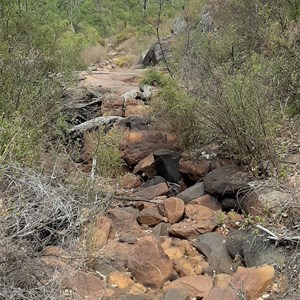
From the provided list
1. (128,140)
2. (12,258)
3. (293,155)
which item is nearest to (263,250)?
(293,155)

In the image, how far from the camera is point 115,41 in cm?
3738

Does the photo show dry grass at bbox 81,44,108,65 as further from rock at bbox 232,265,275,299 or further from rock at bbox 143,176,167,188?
rock at bbox 232,265,275,299

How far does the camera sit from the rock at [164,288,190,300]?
489cm

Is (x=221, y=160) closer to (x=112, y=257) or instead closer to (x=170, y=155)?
(x=170, y=155)

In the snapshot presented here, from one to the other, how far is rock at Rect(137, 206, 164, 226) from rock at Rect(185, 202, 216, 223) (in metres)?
0.43

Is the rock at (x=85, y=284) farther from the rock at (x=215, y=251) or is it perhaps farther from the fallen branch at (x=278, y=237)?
the fallen branch at (x=278, y=237)

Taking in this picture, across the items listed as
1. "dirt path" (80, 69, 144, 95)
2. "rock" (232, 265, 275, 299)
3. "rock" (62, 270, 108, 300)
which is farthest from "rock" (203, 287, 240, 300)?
"dirt path" (80, 69, 144, 95)

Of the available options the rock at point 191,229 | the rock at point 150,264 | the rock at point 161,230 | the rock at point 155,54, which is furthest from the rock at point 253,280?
the rock at point 155,54

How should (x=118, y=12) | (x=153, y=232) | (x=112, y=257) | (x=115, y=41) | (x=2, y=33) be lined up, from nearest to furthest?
(x=112, y=257) < (x=153, y=232) < (x=2, y=33) < (x=115, y=41) < (x=118, y=12)

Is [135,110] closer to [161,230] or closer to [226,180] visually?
[226,180]

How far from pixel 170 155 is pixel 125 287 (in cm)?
424

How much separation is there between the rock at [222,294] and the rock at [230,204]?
A: 225cm

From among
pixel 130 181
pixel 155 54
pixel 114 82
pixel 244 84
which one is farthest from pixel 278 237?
pixel 155 54

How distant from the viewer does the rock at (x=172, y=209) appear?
7035 mm
